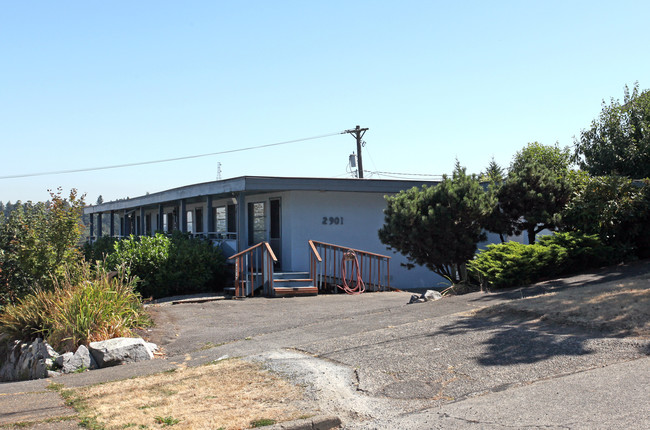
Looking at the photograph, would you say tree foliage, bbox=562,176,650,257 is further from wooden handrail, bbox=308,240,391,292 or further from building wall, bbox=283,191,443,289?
building wall, bbox=283,191,443,289

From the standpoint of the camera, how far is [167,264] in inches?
657

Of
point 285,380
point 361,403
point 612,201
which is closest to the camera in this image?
point 361,403

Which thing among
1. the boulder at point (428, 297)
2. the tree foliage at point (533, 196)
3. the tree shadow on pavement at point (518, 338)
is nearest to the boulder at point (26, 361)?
the tree shadow on pavement at point (518, 338)

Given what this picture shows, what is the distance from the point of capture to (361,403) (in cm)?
573

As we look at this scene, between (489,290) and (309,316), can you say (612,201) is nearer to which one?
(489,290)

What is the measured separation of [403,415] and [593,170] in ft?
96.0

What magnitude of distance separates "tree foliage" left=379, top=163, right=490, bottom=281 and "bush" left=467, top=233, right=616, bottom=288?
94 cm

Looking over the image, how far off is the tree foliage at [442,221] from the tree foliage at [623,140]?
17208mm

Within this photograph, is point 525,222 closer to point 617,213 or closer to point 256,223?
point 617,213

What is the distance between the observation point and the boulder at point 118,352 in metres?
8.90

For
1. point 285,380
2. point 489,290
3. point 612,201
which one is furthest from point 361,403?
point 612,201

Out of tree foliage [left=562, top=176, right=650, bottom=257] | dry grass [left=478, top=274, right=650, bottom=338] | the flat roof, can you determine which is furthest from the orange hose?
dry grass [left=478, top=274, right=650, bottom=338]

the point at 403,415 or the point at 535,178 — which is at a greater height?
the point at 535,178

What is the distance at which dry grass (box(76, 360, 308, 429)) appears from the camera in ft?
17.9
